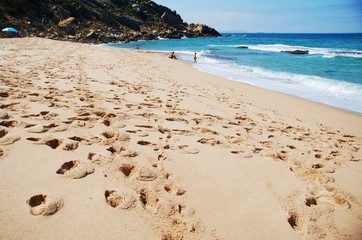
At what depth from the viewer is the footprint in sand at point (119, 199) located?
7.10 ft

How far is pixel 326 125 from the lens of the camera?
6055mm

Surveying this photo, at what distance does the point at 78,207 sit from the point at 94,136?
1470 millimetres

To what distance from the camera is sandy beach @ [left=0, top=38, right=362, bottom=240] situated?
2012mm

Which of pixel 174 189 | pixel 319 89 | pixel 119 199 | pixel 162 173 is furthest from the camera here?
pixel 319 89

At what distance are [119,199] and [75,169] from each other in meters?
0.66

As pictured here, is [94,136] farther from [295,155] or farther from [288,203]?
[295,155]

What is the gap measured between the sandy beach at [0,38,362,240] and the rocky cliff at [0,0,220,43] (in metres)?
35.9

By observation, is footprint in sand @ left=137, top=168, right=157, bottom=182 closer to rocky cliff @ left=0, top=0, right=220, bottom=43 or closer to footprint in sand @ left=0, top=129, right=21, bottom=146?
footprint in sand @ left=0, top=129, right=21, bottom=146

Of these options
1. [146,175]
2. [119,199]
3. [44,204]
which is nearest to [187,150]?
[146,175]

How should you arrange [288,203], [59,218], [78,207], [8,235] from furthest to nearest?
[288,203] < [78,207] < [59,218] < [8,235]

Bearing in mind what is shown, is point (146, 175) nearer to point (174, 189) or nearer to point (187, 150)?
point (174, 189)

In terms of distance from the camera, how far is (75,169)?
8.41ft

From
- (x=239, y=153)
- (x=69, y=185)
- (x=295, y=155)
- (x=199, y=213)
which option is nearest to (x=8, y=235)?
(x=69, y=185)

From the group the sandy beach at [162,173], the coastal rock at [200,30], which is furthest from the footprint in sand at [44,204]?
the coastal rock at [200,30]
